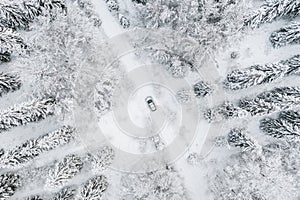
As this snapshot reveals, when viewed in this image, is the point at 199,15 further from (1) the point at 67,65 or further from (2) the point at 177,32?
(1) the point at 67,65

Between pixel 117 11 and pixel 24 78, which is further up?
pixel 117 11

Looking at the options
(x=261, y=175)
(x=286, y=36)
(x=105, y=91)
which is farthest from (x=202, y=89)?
(x=261, y=175)

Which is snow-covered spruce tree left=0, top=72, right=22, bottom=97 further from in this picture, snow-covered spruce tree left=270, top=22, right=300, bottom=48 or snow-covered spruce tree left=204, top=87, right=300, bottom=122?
snow-covered spruce tree left=270, top=22, right=300, bottom=48

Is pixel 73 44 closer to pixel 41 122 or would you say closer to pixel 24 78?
pixel 24 78

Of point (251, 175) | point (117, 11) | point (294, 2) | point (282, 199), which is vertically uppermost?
point (117, 11)

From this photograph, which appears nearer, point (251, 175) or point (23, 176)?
point (251, 175)

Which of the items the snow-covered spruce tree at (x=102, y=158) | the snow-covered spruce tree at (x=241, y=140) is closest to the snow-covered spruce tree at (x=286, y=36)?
the snow-covered spruce tree at (x=241, y=140)

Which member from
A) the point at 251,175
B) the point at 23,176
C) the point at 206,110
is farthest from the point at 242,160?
the point at 23,176
